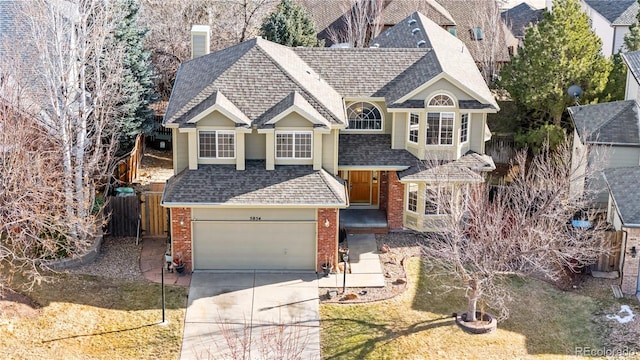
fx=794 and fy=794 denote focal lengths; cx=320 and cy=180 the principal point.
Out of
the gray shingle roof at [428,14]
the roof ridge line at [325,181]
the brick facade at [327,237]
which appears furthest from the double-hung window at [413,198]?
the gray shingle roof at [428,14]

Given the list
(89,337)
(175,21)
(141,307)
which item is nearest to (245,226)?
(141,307)

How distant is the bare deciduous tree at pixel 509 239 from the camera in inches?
981

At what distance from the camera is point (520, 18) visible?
63.7 meters

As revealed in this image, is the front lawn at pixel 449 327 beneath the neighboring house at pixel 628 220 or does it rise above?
beneath

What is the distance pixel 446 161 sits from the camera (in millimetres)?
32000

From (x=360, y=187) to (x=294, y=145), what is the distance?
6.07 metres

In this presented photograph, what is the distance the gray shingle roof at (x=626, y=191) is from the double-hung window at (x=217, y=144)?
14296 millimetres

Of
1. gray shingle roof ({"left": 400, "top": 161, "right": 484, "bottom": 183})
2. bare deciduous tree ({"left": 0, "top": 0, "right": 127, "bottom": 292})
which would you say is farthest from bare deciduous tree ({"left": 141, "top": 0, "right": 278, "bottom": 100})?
gray shingle roof ({"left": 400, "top": 161, "right": 484, "bottom": 183})

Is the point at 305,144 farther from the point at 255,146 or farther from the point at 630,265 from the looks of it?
the point at 630,265

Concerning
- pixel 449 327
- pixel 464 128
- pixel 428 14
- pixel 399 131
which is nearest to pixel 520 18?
pixel 428 14

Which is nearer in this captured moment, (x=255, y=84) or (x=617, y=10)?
(x=255, y=84)

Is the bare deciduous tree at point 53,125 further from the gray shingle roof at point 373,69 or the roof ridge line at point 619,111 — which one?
the roof ridge line at point 619,111

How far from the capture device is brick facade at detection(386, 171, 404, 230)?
32.8 metres

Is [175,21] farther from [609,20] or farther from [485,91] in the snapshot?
[609,20]
